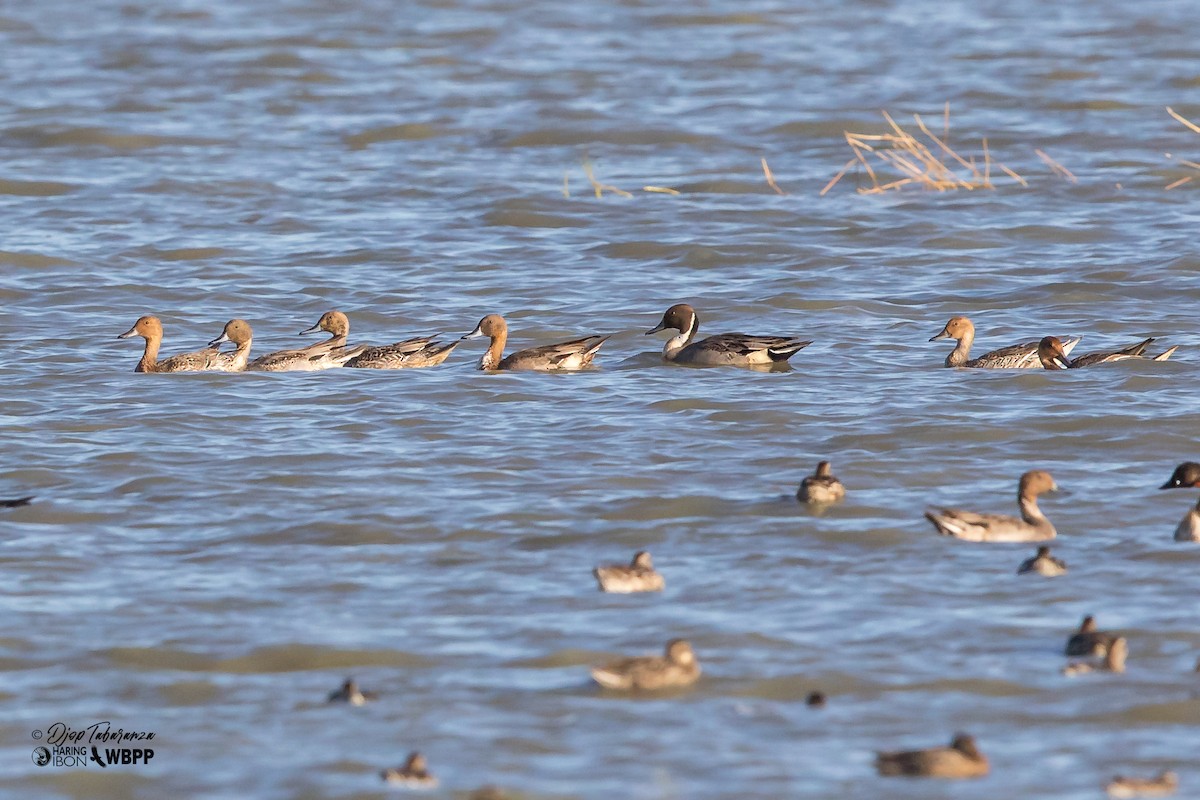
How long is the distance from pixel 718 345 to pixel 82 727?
8449 millimetres

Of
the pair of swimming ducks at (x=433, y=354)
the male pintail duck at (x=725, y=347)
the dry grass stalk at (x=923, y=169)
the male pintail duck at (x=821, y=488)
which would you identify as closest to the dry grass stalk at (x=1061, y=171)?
the dry grass stalk at (x=923, y=169)

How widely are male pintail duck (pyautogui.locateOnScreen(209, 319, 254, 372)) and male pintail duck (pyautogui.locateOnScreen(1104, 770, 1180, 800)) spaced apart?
33.0ft

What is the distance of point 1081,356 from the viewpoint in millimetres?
16359

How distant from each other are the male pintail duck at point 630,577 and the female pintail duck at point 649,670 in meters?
1.22

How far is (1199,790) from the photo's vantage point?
8.39m

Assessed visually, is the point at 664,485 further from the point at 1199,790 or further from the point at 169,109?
the point at 169,109

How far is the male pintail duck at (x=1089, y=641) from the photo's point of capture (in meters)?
9.55

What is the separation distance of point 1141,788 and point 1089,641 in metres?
1.46

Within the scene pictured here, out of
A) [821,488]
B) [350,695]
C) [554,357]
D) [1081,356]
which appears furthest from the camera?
[554,357]

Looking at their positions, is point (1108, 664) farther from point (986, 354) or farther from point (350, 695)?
point (986, 354)

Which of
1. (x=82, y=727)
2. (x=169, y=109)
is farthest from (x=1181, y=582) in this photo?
(x=169, y=109)

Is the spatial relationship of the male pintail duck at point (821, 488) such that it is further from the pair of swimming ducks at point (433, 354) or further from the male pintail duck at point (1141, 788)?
the pair of swimming ducks at point (433, 354)

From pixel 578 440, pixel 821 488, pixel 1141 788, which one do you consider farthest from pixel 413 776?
pixel 578 440

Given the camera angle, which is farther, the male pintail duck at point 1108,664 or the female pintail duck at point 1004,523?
the female pintail duck at point 1004,523
